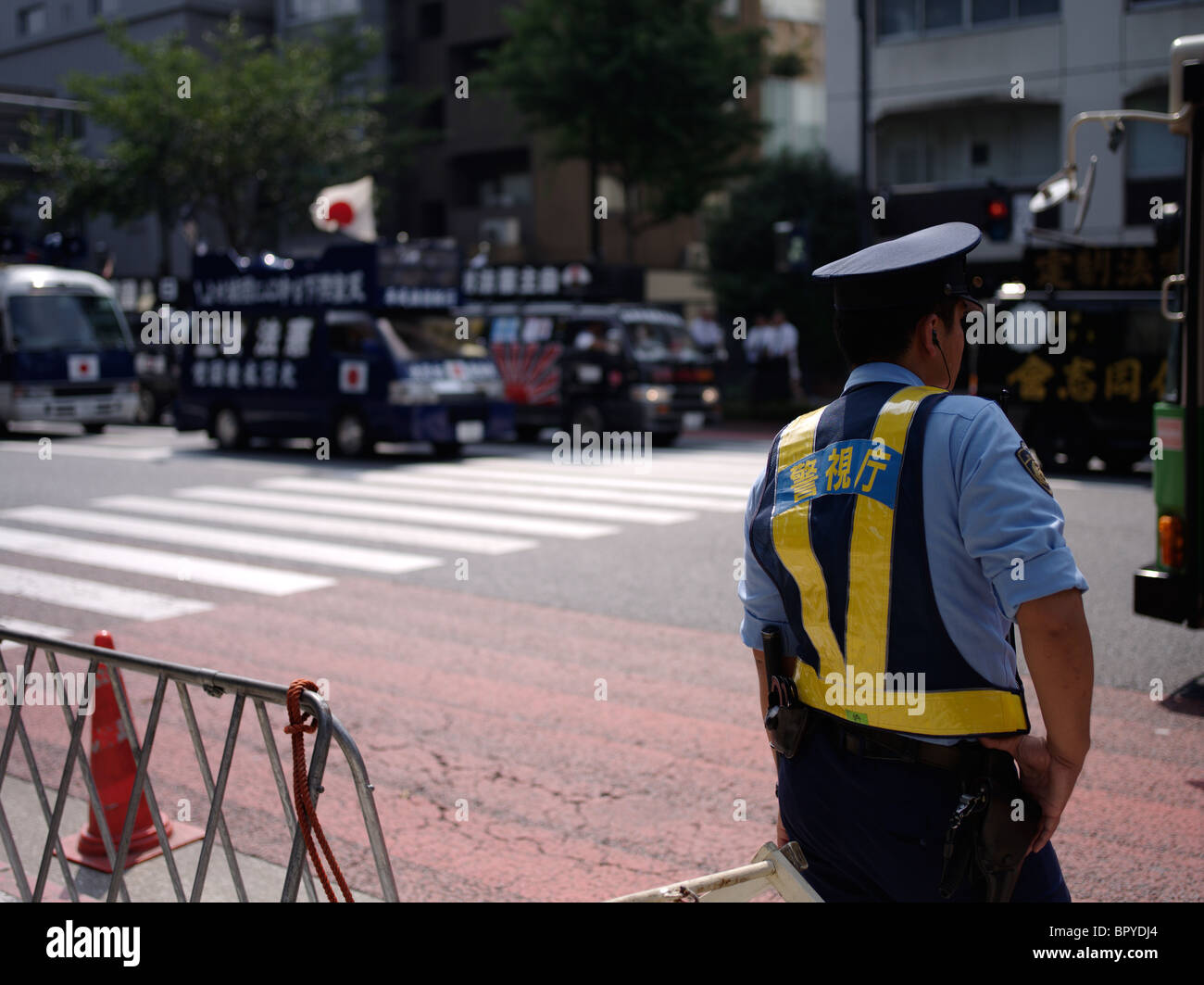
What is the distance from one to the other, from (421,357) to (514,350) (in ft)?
9.45

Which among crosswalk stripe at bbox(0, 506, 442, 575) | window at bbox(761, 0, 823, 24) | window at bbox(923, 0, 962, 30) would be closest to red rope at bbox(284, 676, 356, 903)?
crosswalk stripe at bbox(0, 506, 442, 575)

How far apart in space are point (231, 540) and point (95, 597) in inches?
90.0

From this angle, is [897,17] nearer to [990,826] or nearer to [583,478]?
[583,478]

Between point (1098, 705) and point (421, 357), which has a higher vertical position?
point (421, 357)

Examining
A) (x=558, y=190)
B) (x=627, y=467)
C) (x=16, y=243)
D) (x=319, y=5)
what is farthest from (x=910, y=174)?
(x=319, y=5)

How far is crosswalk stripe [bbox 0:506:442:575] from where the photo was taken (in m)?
10.4

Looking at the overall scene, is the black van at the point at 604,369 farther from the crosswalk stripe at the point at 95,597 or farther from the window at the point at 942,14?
the window at the point at 942,14

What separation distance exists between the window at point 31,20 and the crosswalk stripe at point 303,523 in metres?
40.6

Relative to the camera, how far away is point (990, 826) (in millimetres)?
2137

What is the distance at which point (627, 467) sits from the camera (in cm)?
1706

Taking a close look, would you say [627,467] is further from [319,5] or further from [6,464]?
[319,5]

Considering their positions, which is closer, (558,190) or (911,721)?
(911,721)

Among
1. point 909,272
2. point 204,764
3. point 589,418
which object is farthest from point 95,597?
point 589,418

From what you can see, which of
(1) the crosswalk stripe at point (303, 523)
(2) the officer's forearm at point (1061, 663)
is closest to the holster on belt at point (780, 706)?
(2) the officer's forearm at point (1061, 663)
